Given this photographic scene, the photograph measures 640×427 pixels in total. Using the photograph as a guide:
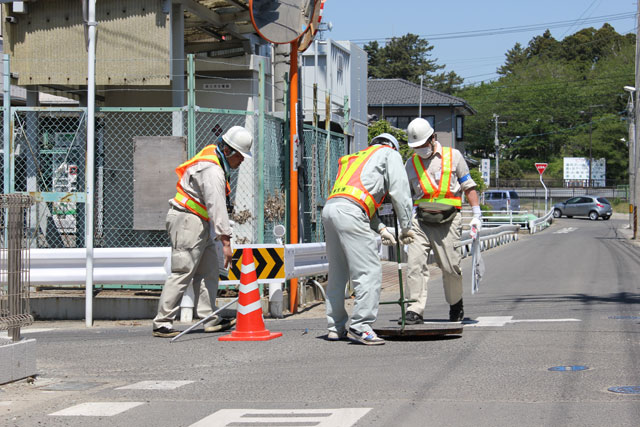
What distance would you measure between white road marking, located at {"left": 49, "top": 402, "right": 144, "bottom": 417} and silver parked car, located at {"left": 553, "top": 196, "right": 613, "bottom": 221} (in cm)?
5608

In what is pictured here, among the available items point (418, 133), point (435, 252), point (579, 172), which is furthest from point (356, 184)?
point (579, 172)

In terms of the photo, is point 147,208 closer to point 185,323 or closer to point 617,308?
point 185,323

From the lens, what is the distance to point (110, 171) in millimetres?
12211

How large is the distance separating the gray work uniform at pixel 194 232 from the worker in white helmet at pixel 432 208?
1859 mm

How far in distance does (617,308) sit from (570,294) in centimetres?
270

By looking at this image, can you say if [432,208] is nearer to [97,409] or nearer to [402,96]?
[97,409]

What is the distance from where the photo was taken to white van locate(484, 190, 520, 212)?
6169 cm

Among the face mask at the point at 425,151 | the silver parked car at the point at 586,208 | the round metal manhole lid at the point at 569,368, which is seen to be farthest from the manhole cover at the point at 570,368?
the silver parked car at the point at 586,208

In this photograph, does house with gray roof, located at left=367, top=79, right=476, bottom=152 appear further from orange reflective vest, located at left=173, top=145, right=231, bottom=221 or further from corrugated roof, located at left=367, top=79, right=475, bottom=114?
orange reflective vest, located at left=173, top=145, right=231, bottom=221

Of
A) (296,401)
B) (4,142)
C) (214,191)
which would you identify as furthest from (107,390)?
(4,142)

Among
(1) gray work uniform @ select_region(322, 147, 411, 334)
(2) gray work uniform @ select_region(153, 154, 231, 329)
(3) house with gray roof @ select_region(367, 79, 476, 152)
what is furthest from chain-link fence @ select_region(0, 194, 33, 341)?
(3) house with gray roof @ select_region(367, 79, 476, 152)

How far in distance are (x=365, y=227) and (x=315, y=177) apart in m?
5.47

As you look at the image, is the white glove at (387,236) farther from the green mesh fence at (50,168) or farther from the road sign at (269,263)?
the green mesh fence at (50,168)

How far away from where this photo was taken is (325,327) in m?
9.22
